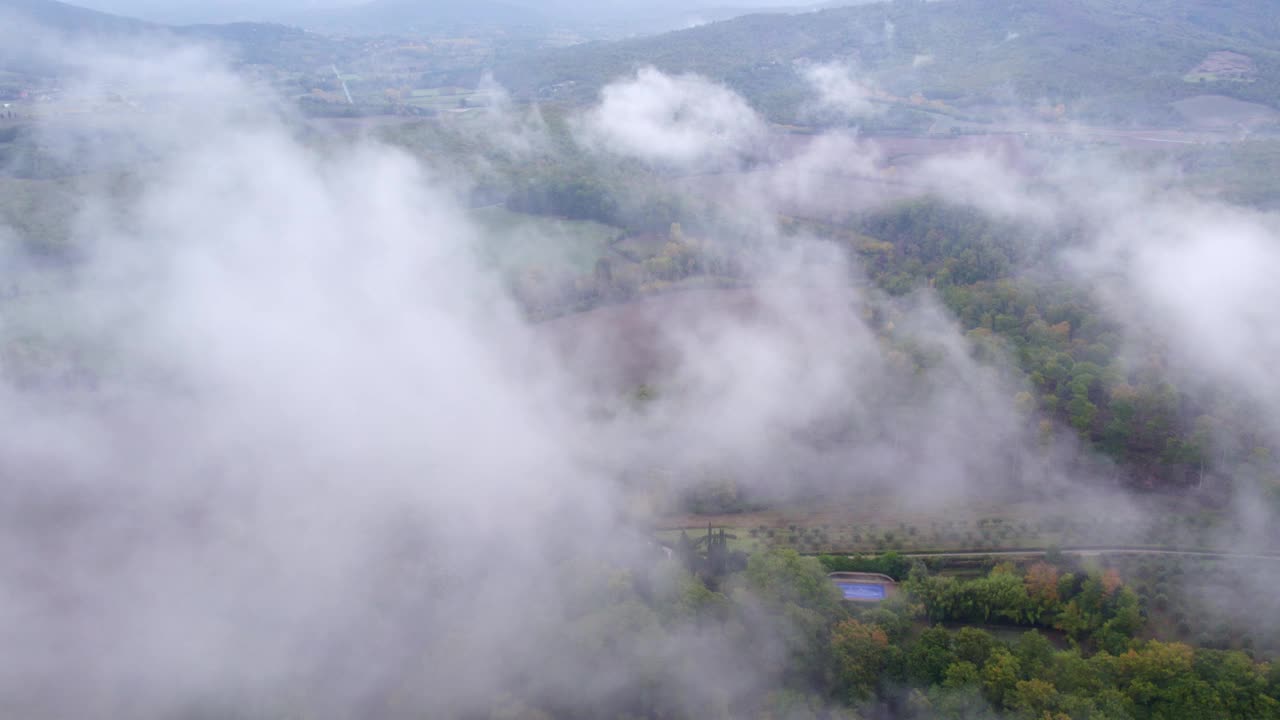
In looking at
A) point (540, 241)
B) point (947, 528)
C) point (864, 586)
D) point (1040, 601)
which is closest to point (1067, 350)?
point (947, 528)

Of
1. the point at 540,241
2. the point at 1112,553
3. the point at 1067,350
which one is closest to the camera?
the point at 1112,553

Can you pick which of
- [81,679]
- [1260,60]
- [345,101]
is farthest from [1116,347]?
[1260,60]

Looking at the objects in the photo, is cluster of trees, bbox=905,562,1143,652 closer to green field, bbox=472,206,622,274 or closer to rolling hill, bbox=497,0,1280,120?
green field, bbox=472,206,622,274

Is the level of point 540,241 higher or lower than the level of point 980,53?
lower

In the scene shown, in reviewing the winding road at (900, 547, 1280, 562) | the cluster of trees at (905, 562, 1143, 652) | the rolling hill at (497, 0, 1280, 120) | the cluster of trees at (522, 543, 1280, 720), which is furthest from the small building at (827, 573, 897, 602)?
the rolling hill at (497, 0, 1280, 120)

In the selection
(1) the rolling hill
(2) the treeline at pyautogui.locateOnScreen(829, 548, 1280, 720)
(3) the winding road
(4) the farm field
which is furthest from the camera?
(1) the rolling hill

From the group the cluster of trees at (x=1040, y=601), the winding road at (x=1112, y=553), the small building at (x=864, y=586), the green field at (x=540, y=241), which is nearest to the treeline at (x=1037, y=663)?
the cluster of trees at (x=1040, y=601)

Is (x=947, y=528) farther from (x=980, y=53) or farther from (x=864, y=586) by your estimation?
(x=980, y=53)

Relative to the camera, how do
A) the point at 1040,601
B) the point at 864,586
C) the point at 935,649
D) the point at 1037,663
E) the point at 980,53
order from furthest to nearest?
the point at 980,53, the point at 864,586, the point at 1040,601, the point at 935,649, the point at 1037,663

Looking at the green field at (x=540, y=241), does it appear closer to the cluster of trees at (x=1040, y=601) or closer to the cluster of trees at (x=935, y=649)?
the cluster of trees at (x=935, y=649)
